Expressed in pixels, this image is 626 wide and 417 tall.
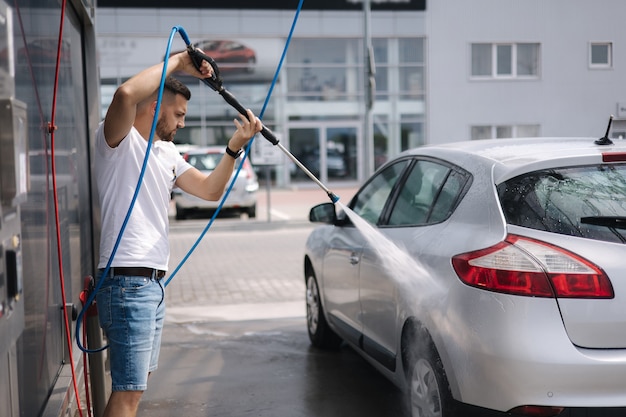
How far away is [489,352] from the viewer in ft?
10.4

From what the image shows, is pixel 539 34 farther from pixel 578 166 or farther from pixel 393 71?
pixel 393 71

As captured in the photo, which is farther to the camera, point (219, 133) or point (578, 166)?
point (219, 133)

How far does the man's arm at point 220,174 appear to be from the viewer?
3334 mm

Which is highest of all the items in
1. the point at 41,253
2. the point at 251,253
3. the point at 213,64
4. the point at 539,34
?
the point at 539,34

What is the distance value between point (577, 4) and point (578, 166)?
3485mm

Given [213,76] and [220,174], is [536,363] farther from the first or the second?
[213,76]

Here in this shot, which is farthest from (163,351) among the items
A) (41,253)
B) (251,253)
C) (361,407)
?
(251,253)

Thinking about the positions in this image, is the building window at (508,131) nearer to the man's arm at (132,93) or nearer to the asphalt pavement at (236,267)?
the asphalt pavement at (236,267)

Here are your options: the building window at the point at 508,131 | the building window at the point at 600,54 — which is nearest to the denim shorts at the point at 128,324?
the building window at the point at 508,131

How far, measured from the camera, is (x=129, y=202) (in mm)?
3160

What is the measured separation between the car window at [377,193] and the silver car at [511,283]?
23.1 inches

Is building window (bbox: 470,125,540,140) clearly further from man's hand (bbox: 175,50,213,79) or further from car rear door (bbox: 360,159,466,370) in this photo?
man's hand (bbox: 175,50,213,79)

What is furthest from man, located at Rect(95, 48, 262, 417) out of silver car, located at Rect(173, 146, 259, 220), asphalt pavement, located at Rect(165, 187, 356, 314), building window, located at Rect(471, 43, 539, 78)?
silver car, located at Rect(173, 146, 259, 220)

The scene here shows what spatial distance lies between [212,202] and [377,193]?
13580 millimetres
